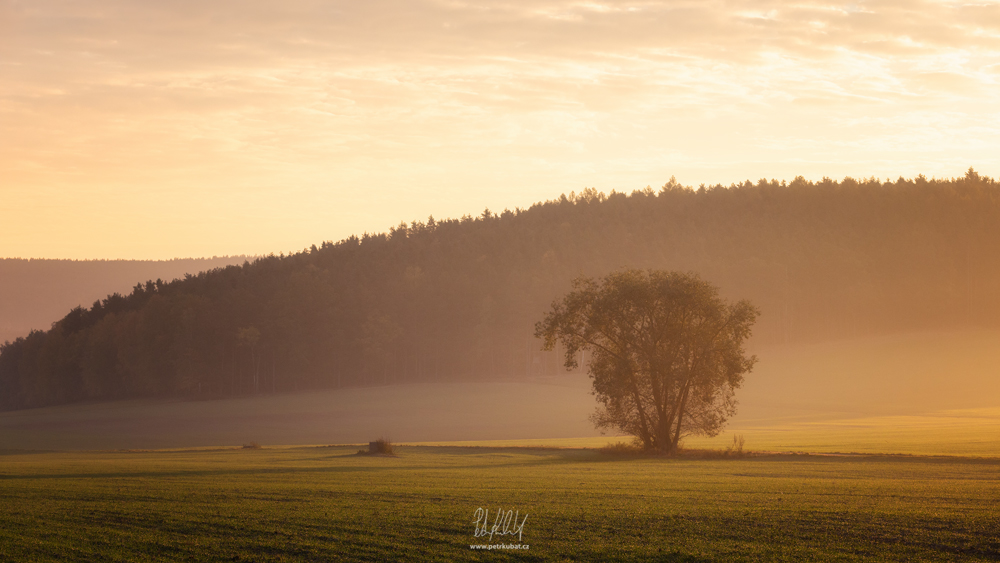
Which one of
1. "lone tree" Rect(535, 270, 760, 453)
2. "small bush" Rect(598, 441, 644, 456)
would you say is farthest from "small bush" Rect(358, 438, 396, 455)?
"small bush" Rect(598, 441, 644, 456)

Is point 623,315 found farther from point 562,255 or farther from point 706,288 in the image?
point 562,255

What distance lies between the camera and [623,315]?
42875 millimetres

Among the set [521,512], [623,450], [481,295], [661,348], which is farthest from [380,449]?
[481,295]

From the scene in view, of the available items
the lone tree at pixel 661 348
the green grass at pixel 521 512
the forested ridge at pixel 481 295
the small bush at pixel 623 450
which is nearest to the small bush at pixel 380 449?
the green grass at pixel 521 512

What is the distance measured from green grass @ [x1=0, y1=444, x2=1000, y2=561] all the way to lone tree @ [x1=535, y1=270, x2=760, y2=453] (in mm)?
9837

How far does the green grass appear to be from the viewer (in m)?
15.4

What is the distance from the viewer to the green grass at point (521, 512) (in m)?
15.4

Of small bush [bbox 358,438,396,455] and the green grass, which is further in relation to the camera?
small bush [bbox 358,438,396,455]

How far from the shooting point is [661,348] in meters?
42.2

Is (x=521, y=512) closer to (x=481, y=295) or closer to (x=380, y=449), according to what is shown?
(x=380, y=449)

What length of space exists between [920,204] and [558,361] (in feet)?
312

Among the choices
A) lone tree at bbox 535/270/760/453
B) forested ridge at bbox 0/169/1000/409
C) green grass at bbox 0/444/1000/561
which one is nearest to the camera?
green grass at bbox 0/444/1000/561

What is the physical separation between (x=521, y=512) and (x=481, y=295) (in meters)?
114

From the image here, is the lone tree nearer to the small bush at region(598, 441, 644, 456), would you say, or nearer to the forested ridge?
the small bush at region(598, 441, 644, 456)
